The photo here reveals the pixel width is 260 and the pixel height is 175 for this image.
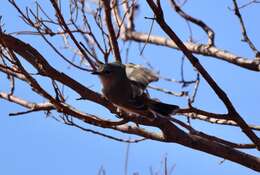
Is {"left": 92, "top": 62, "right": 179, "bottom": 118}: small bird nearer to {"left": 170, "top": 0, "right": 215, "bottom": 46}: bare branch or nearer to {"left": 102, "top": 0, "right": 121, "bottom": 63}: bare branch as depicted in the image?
{"left": 102, "top": 0, "right": 121, "bottom": 63}: bare branch

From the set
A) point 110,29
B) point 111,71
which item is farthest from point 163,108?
point 110,29

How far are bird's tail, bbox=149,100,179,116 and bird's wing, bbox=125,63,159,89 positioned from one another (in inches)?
8.6

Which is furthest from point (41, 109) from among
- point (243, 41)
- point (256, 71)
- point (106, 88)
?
point (256, 71)

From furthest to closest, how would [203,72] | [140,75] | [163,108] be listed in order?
[140,75], [163,108], [203,72]

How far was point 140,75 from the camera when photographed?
11.3 ft

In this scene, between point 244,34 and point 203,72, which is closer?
Result: point 203,72

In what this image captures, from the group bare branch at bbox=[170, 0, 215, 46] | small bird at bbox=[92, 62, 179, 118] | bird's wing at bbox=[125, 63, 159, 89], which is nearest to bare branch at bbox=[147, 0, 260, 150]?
small bird at bbox=[92, 62, 179, 118]

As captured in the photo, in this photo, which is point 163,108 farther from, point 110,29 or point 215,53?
point 215,53

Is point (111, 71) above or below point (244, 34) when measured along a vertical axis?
below

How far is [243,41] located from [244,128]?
0.75m

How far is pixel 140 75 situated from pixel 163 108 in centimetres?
40

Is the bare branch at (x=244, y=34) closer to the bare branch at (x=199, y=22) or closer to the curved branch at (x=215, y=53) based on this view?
the curved branch at (x=215, y=53)

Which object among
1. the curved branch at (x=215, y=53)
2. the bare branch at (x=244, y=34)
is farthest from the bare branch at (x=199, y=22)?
the bare branch at (x=244, y=34)

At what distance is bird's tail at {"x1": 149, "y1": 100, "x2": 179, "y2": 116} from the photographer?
3.07 m
